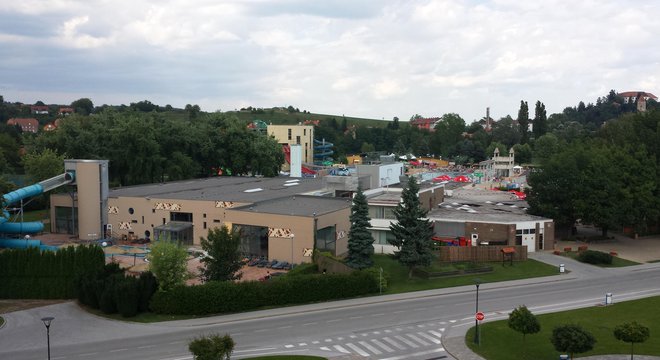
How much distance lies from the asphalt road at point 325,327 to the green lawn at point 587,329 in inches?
51.2

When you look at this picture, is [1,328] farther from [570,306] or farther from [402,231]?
[570,306]

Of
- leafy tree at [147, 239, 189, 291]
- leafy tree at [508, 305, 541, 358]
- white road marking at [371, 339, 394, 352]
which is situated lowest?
white road marking at [371, 339, 394, 352]

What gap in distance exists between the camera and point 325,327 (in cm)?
2942

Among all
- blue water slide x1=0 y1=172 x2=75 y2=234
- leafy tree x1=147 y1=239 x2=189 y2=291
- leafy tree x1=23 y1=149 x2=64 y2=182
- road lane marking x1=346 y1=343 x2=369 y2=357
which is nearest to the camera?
road lane marking x1=346 y1=343 x2=369 y2=357

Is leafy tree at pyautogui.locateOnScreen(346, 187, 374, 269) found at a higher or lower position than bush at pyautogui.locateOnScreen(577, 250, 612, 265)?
higher

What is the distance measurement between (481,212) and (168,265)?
32.3 metres

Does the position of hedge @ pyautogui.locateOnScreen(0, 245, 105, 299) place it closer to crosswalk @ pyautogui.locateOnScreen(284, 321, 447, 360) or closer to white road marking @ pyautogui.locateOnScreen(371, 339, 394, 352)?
crosswalk @ pyautogui.locateOnScreen(284, 321, 447, 360)

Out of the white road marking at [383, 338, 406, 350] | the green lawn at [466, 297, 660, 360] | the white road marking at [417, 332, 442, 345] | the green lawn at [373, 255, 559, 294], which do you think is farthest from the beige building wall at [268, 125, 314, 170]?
the white road marking at [383, 338, 406, 350]

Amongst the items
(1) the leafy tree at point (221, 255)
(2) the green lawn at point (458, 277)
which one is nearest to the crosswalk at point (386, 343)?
(2) the green lawn at point (458, 277)

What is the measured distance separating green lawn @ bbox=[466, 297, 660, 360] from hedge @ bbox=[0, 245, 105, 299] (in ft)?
73.8

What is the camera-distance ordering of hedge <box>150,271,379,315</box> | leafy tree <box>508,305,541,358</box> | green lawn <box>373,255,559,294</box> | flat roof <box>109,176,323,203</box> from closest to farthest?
leafy tree <box>508,305,541,358</box> < hedge <box>150,271,379,315</box> < green lawn <box>373,255,559,294</box> < flat roof <box>109,176,323,203</box>

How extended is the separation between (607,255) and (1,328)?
1603 inches

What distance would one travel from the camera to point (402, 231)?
1537 inches

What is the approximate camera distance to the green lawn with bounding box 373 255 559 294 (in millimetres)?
37625
